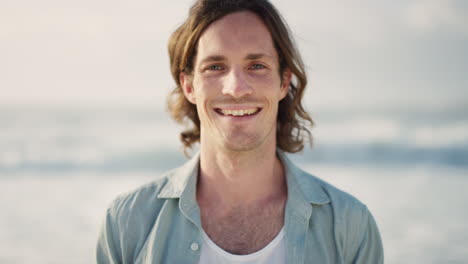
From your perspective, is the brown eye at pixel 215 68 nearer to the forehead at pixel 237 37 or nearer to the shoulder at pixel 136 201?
the forehead at pixel 237 37

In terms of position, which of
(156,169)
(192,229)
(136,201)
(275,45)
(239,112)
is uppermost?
(275,45)

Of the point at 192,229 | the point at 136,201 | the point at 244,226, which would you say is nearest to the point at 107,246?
the point at 136,201

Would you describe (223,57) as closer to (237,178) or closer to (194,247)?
(237,178)

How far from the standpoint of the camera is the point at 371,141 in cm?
1448

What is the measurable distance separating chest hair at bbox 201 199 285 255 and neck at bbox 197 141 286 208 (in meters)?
0.07

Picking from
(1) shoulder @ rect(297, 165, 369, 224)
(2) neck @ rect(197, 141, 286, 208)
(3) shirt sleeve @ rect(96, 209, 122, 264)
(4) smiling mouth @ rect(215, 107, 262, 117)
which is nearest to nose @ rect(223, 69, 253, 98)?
(4) smiling mouth @ rect(215, 107, 262, 117)

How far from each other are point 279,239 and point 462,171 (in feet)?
30.7

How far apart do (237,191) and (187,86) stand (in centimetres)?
86

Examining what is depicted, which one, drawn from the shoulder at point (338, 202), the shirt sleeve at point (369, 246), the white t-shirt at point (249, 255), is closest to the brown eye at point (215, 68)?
the shoulder at point (338, 202)

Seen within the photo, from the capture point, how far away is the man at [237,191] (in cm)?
301

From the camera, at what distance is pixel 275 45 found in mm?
3404

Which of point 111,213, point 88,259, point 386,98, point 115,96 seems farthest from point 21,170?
point 386,98

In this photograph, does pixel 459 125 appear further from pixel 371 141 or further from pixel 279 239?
pixel 279 239

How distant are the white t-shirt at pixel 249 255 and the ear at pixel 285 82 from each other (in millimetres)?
1088
